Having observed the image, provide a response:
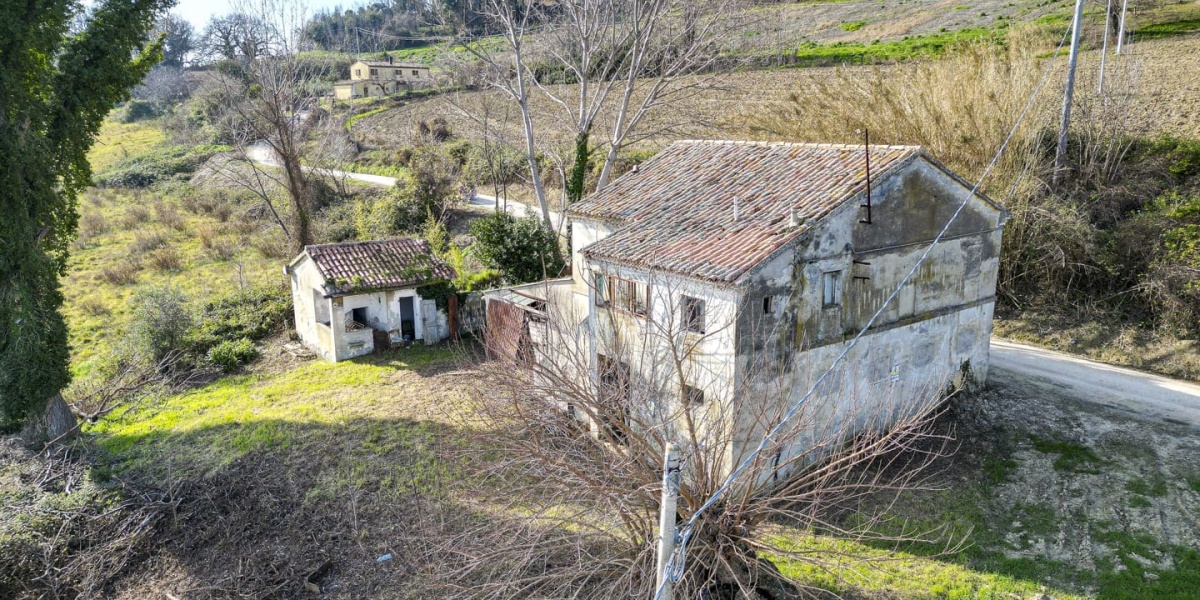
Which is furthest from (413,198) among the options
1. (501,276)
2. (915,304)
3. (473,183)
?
(915,304)

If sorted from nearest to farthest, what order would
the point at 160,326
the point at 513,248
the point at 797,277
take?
the point at 797,277 → the point at 160,326 → the point at 513,248

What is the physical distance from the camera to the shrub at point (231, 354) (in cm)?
2188

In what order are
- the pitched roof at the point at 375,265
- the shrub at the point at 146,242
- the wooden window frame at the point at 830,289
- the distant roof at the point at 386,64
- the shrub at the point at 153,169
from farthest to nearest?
the distant roof at the point at 386,64
the shrub at the point at 153,169
the shrub at the point at 146,242
the pitched roof at the point at 375,265
the wooden window frame at the point at 830,289

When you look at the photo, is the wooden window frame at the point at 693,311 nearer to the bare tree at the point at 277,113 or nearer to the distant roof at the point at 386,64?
the bare tree at the point at 277,113

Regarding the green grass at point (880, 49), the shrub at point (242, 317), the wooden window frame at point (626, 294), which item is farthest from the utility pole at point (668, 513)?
the green grass at point (880, 49)

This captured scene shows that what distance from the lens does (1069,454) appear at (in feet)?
46.7

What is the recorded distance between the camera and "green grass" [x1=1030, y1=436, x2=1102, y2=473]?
45.3 feet

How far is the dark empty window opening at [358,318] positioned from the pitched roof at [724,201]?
7.93 m

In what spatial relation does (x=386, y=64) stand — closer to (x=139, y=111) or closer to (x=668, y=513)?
(x=139, y=111)

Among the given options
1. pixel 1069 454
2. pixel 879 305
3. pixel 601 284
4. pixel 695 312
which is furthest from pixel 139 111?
pixel 1069 454

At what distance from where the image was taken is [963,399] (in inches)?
636

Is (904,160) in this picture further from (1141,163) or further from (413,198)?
(413,198)

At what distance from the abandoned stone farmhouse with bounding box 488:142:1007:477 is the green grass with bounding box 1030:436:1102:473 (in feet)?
7.05

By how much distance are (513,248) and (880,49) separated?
29319mm
